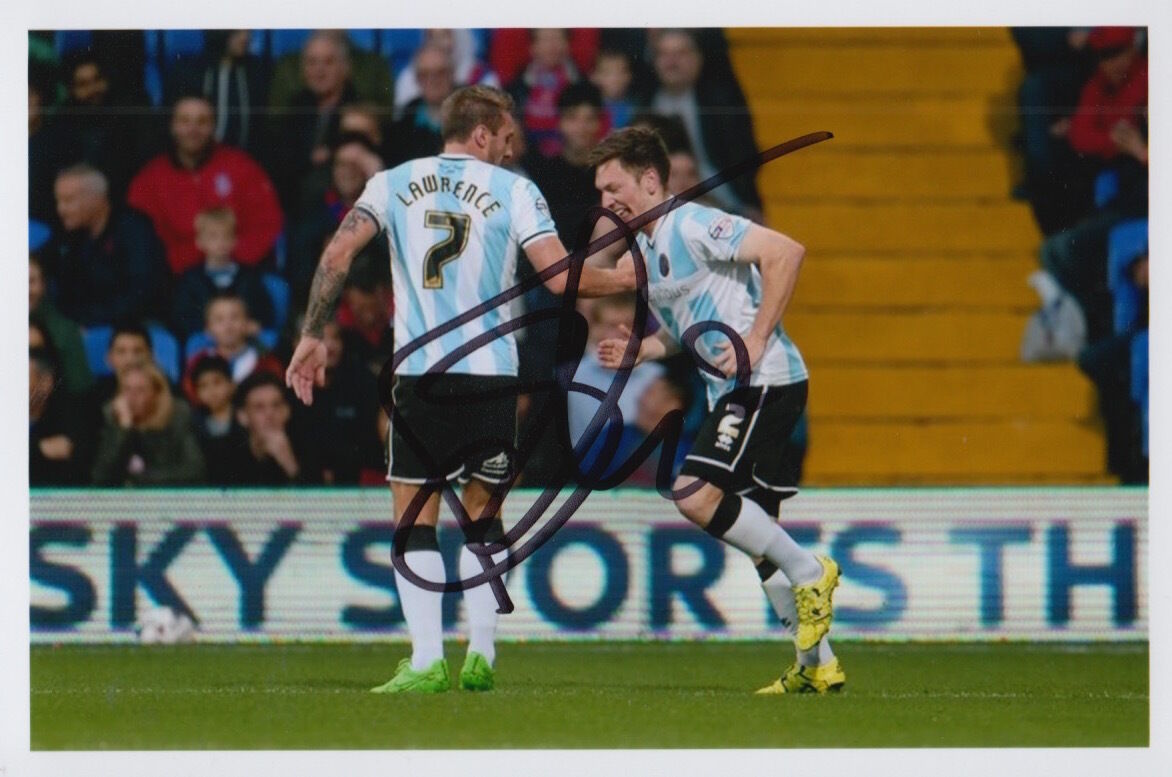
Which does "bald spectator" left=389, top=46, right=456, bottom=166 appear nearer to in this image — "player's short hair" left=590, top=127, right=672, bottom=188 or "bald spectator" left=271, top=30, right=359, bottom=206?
"bald spectator" left=271, top=30, right=359, bottom=206

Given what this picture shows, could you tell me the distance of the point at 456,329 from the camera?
6.40 meters

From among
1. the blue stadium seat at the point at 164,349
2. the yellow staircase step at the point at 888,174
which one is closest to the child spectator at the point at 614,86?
the yellow staircase step at the point at 888,174

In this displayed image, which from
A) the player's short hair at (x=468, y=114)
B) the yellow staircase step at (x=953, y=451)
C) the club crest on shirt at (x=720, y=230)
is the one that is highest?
the player's short hair at (x=468, y=114)

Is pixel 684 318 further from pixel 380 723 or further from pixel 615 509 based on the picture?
pixel 380 723

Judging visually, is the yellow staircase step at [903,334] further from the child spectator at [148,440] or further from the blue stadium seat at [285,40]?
the child spectator at [148,440]

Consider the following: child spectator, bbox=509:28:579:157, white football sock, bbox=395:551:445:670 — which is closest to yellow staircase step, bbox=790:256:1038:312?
child spectator, bbox=509:28:579:157

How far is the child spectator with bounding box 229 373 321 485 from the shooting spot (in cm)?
758

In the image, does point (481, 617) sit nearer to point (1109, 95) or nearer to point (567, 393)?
point (567, 393)

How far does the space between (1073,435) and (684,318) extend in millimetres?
1939

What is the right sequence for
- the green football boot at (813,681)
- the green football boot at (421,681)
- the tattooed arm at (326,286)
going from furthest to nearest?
the tattooed arm at (326,286) < the green football boot at (813,681) < the green football boot at (421,681)

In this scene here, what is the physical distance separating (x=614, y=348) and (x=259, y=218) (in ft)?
5.09

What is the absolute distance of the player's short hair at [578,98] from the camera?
735cm

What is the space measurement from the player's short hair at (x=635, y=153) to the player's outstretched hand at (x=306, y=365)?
3.74 ft

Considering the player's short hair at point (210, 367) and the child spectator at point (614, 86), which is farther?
the player's short hair at point (210, 367)
